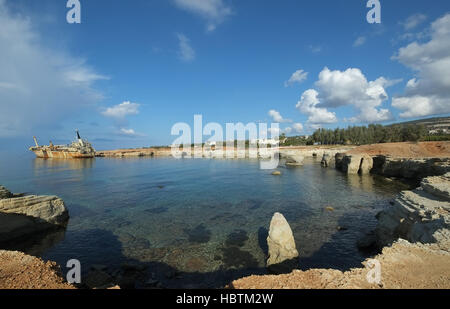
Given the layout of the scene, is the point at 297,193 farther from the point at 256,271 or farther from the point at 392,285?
the point at 392,285

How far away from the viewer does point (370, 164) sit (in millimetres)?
49188

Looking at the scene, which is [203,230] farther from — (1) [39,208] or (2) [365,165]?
(2) [365,165]

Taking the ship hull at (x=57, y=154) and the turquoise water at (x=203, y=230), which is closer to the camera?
the turquoise water at (x=203, y=230)

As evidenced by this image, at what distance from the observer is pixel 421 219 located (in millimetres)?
12109

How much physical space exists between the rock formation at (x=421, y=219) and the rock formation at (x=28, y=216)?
27581 millimetres

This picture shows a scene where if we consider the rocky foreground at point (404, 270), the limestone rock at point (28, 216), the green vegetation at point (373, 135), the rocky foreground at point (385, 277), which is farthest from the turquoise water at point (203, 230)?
the green vegetation at point (373, 135)

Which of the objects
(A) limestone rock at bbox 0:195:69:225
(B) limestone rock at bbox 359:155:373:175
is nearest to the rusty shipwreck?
(A) limestone rock at bbox 0:195:69:225

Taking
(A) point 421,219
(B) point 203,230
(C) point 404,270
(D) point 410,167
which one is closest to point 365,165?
(D) point 410,167

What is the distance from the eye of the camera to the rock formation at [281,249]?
12680 mm

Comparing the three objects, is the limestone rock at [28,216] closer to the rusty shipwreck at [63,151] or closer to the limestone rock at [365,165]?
the limestone rock at [365,165]

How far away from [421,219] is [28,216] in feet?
97.0

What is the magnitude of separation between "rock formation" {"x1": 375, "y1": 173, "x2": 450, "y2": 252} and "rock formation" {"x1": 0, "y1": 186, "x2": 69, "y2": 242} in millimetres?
27581

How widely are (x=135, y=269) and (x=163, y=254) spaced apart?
2161 mm
